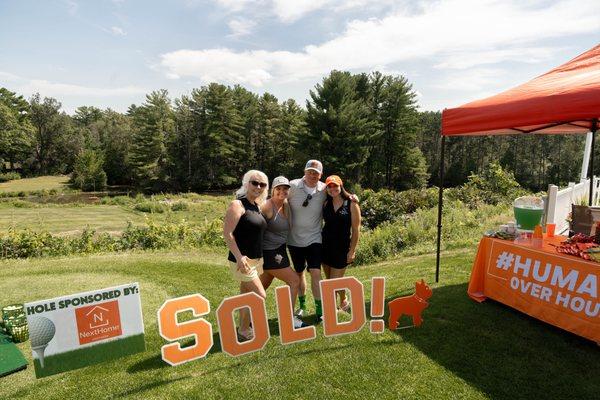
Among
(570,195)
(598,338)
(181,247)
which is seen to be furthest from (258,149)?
(598,338)

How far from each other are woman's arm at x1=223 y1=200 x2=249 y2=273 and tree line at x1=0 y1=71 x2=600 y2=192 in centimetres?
2883

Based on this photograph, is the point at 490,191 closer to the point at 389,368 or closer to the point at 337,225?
the point at 337,225

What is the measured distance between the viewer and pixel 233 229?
3.15 metres

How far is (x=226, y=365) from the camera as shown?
3.21m

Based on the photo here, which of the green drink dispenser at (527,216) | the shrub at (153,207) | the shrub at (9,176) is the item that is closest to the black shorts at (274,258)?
the green drink dispenser at (527,216)

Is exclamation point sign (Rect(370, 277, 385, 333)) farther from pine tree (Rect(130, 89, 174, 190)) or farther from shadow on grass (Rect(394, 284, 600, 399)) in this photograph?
pine tree (Rect(130, 89, 174, 190))

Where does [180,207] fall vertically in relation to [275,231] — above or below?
below

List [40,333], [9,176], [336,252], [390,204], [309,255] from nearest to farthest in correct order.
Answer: [40,333] → [309,255] → [336,252] → [390,204] → [9,176]

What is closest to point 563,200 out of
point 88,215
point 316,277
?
point 316,277

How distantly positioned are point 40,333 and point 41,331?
0.5 inches

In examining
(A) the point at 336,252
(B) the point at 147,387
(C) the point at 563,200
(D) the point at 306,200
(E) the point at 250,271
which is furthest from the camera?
(C) the point at 563,200

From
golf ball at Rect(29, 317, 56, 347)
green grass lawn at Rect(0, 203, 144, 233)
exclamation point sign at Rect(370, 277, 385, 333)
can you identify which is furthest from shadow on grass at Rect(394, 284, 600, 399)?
green grass lawn at Rect(0, 203, 144, 233)

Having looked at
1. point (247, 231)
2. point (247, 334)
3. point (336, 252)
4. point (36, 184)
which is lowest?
point (36, 184)

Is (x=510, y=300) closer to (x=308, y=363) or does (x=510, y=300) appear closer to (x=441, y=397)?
(x=441, y=397)
